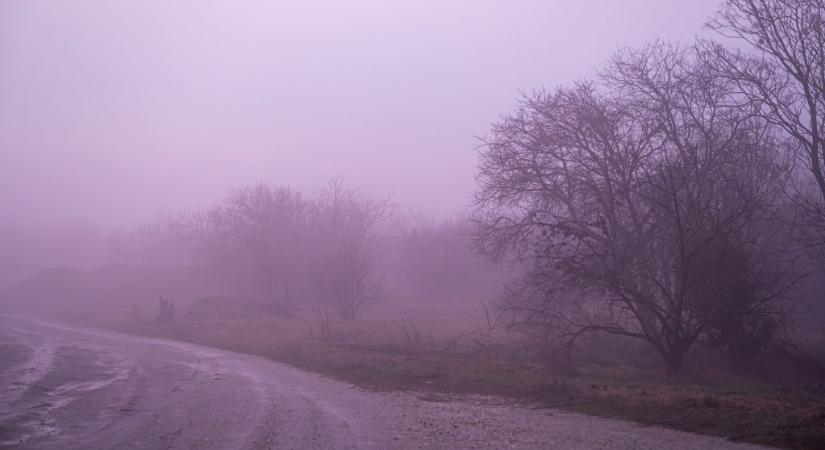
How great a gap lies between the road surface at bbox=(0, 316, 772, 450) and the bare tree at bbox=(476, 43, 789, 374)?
683 cm

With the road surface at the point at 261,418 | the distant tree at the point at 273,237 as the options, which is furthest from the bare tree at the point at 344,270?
the road surface at the point at 261,418

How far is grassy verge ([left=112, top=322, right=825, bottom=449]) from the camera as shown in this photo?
10.8 metres

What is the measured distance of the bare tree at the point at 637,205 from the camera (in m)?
19.1

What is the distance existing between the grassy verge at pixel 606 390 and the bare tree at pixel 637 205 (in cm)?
222

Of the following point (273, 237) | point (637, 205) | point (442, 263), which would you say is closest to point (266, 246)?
point (273, 237)

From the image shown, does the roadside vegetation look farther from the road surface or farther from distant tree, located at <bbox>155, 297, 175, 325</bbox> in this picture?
distant tree, located at <bbox>155, 297, 175, 325</bbox>

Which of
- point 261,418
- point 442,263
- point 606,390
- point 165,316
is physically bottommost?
point 261,418

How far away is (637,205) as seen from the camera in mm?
21484

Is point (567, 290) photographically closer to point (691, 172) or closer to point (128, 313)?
point (691, 172)

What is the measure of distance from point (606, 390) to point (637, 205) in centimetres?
853

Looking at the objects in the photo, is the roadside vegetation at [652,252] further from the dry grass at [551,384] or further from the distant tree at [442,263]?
the distant tree at [442,263]

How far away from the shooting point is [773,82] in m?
20.7

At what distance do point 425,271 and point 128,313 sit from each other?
29.4 meters

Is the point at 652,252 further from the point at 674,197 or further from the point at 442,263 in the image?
the point at 442,263
